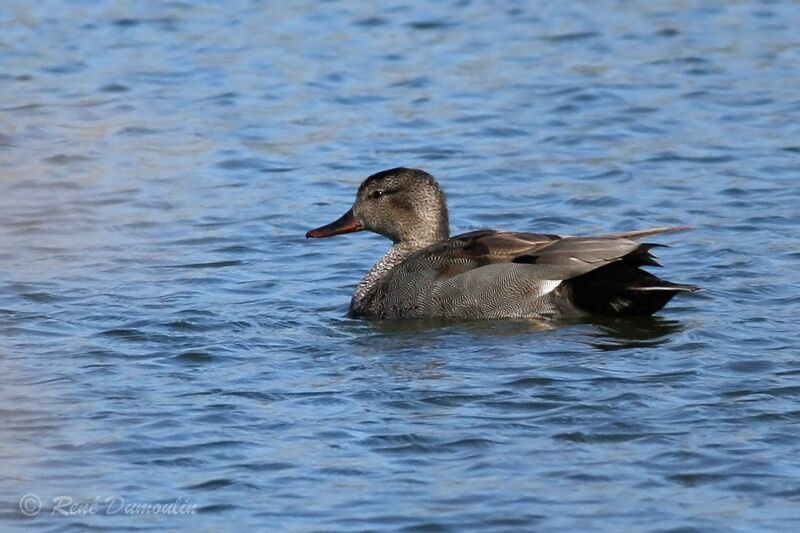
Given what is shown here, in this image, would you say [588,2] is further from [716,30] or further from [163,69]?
[163,69]

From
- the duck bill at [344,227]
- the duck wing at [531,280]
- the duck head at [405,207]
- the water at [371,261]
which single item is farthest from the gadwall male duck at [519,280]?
the duck bill at [344,227]

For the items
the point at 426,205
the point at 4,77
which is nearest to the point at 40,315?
the point at 426,205

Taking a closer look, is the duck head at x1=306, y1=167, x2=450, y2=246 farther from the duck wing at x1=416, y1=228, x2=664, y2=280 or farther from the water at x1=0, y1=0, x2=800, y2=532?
the water at x1=0, y1=0, x2=800, y2=532

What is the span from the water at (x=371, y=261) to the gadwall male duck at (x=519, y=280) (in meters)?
0.15

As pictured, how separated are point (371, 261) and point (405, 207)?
103cm

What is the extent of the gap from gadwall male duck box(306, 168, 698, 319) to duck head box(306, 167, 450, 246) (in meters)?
0.34

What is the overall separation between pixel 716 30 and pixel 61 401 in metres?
10.4

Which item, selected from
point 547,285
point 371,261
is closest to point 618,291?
point 547,285

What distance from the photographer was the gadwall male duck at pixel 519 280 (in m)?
8.79

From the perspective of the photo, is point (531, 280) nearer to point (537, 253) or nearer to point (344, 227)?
point (537, 253)

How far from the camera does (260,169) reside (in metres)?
12.9

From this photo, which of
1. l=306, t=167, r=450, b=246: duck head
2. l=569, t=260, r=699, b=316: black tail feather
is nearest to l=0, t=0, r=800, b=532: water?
l=569, t=260, r=699, b=316: black tail feather

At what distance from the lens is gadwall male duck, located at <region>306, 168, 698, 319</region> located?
8.79m

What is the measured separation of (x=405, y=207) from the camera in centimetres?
986
